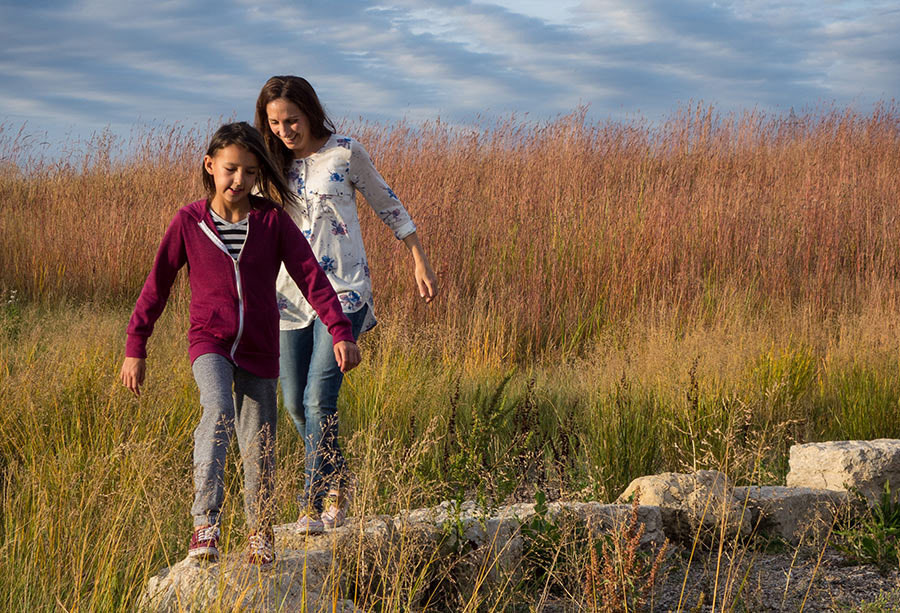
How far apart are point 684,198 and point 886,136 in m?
7.42

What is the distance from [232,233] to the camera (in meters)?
2.56

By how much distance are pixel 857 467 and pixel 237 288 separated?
9.28ft

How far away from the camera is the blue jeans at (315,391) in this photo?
9.12 ft

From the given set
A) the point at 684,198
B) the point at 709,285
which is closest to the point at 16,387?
the point at 709,285

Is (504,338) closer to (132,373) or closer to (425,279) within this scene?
(425,279)

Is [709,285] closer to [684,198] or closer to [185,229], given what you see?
[684,198]

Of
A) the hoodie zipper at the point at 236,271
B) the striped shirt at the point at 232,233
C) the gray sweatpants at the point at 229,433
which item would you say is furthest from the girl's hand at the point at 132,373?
the striped shirt at the point at 232,233

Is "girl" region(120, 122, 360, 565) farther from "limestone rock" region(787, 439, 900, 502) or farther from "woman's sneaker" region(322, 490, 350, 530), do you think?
"limestone rock" region(787, 439, 900, 502)

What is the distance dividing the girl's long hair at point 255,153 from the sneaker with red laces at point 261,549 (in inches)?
44.3

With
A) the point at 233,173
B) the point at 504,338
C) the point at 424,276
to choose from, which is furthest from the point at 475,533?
the point at 504,338

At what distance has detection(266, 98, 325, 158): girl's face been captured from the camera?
10.1 feet

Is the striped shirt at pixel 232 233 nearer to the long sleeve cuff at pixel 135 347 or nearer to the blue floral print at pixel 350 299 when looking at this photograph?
the long sleeve cuff at pixel 135 347

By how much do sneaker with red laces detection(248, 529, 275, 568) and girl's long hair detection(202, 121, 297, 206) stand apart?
44.3 inches

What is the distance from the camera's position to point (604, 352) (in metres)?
5.88
